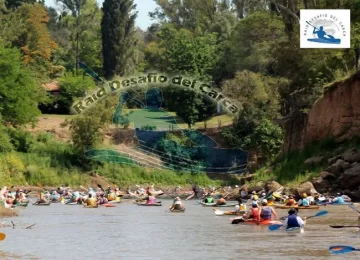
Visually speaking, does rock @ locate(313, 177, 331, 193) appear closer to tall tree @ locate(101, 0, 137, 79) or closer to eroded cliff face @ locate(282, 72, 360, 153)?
eroded cliff face @ locate(282, 72, 360, 153)

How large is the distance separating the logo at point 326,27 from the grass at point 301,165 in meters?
7.16

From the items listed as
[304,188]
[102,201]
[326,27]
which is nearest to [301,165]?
[304,188]

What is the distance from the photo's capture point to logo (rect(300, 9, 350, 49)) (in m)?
60.3

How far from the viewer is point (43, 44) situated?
9738 centimetres

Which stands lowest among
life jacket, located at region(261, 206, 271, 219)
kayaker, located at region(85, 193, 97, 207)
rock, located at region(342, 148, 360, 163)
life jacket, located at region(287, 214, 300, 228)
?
kayaker, located at region(85, 193, 97, 207)

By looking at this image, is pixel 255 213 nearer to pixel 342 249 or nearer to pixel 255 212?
pixel 255 212

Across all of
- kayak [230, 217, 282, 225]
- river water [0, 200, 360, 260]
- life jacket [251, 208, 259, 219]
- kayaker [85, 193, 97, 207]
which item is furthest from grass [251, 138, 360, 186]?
life jacket [251, 208, 259, 219]

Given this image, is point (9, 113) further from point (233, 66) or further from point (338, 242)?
point (338, 242)

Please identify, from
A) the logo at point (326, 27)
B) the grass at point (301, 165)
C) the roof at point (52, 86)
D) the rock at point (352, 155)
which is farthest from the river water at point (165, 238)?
the roof at point (52, 86)

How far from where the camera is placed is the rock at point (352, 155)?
5330 centimetres

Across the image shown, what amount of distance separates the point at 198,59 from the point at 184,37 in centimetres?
543

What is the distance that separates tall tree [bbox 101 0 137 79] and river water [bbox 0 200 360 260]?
48325mm

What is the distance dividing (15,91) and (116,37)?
72.0 feet

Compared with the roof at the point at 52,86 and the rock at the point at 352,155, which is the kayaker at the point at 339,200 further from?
the roof at the point at 52,86
